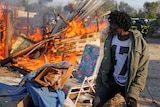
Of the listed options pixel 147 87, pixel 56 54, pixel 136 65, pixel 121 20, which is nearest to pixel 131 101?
pixel 136 65

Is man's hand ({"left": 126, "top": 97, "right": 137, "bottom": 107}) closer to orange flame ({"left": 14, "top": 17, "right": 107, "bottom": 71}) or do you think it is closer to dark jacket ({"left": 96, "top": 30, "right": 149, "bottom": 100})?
dark jacket ({"left": 96, "top": 30, "right": 149, "bottom": 100})

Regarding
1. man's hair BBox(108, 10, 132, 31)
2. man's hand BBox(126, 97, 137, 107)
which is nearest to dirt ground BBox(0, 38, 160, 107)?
man's hand BBox(126, 97, 137, 107)

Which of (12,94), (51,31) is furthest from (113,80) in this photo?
(51,31)

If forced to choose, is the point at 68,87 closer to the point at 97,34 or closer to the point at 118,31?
the point at 118,31

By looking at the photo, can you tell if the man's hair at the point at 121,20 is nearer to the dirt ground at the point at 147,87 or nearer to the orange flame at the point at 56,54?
the dirt ground at the point at 147,87

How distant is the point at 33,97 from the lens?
17.2 ft

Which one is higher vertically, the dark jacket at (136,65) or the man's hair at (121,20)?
the man's hair at (121,20)

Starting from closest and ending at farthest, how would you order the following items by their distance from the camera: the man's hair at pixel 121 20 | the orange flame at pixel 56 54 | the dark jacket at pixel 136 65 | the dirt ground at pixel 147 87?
the dark jacket at pixel 136 65 → the man's hair at pixel 121 20 → the dirt ground at pixel 147 87 → the orange flame at pixel 56 54

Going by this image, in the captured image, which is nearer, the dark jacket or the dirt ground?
the dark jacket

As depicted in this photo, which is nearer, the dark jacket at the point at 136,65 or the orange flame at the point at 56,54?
the dark jacket at the point at 136,65

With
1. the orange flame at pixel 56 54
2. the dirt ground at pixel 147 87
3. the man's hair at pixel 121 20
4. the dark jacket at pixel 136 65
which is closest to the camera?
the dark jacket at pixel 136 65

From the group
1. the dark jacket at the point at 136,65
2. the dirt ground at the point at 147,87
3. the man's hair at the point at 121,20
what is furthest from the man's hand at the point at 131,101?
the dirt ground at the point at 147,87

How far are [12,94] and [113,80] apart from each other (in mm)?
3142

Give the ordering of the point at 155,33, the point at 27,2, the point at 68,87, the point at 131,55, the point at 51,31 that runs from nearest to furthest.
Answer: the point at 131,55
the point at 68,87
the point at 51,31
the point at 27,2
the point at 155,33
